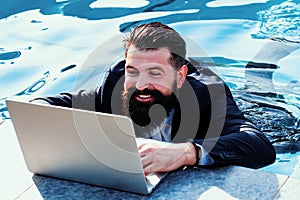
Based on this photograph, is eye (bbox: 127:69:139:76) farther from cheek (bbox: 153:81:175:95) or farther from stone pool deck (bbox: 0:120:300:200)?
stone pool deck (bbox: 0:120:300:200)

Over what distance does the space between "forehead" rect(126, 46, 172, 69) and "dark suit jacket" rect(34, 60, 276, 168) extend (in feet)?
0.52

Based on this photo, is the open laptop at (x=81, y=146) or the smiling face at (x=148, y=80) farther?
the smiling face at (x=148, y=80)

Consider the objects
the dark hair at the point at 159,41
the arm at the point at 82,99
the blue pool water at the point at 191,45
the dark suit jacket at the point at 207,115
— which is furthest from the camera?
the blue pool water at the point at 191,45

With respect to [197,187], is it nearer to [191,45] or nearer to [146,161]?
[146,161]

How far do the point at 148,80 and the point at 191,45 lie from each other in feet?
5.37

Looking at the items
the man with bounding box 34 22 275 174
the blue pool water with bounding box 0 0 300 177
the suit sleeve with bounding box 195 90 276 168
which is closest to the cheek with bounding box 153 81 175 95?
the man with bounding box 34 22 275 174

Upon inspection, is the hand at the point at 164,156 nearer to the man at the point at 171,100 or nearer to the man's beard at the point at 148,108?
the man at the point at 171,100

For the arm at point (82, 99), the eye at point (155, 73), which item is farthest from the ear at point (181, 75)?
the arm at point (82, 99)

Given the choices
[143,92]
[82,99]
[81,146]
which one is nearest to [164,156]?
[81,146]

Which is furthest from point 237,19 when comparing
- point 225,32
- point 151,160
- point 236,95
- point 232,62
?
point 151,160

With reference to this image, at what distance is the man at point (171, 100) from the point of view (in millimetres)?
2352

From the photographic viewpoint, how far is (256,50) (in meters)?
3.94

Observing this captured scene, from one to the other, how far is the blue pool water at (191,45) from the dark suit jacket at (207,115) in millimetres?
573

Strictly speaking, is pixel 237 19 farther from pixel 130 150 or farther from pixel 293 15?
pixel 130 150
